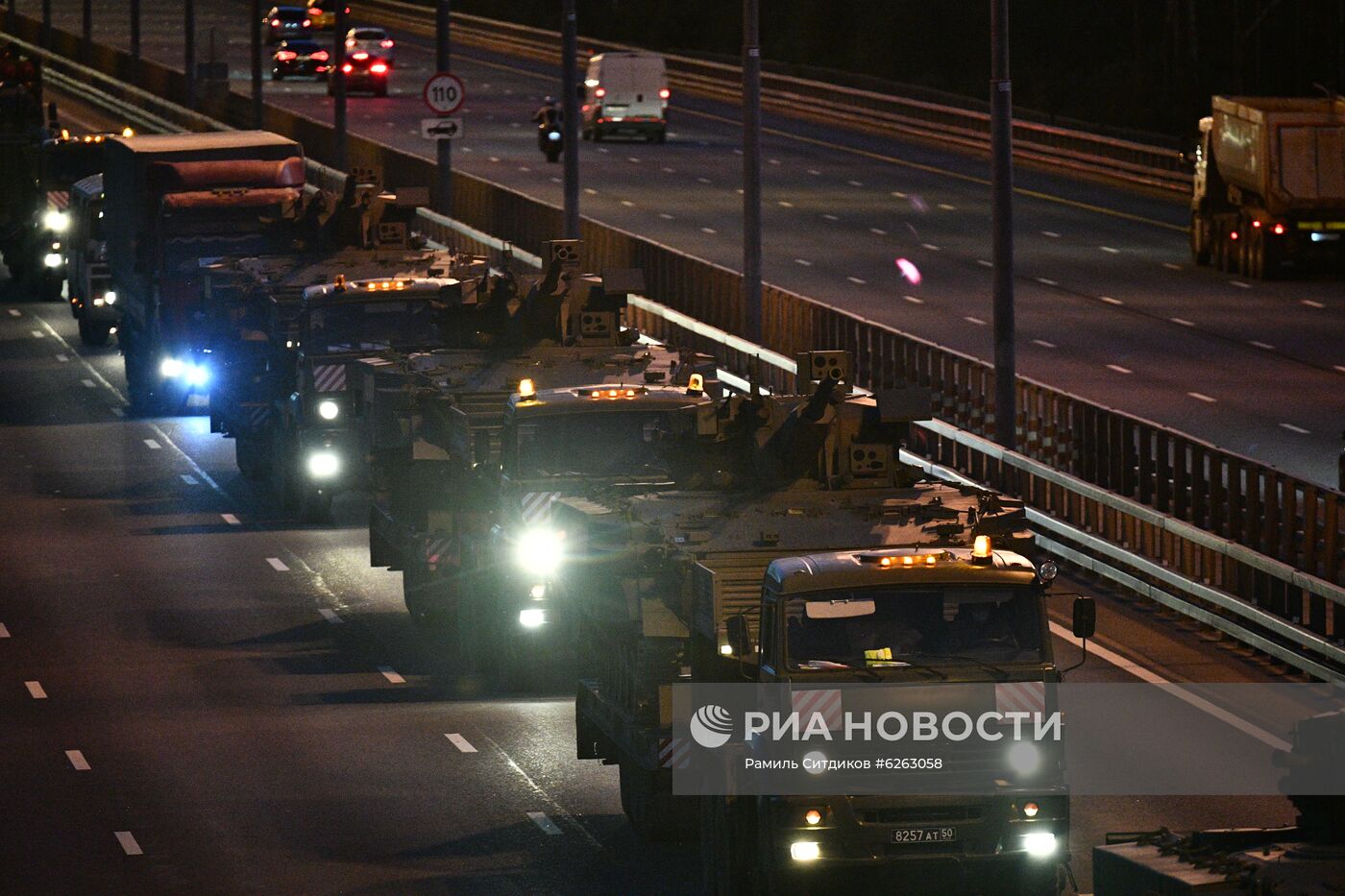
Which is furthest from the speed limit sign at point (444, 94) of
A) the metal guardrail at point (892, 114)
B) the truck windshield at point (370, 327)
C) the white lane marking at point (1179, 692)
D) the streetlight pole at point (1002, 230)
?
the white lane marking at point (1179, 692)

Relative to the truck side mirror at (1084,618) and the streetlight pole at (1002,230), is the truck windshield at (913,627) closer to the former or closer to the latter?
the truck side mirror at (1084,618)

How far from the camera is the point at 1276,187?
54.3 metres

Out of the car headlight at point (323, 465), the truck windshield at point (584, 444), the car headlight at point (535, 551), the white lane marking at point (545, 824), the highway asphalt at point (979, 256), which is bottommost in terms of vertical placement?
the highway asphalt at point (979, 256)

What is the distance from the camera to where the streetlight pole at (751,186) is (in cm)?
3772

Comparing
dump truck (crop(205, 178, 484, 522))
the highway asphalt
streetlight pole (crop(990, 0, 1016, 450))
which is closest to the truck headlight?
streetlight pole (crop(990, 0, 1016, 450))

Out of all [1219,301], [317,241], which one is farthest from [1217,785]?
[1219,301]

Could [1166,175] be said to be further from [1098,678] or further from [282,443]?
[1098,678]

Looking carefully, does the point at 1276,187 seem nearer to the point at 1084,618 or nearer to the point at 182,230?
the point at 182,230

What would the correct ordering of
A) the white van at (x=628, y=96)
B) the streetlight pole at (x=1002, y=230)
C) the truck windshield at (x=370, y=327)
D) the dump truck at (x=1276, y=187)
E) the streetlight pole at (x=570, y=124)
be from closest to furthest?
the streetlight pole at (x=1002, y=230) → the truck windshield at (x=370, y=327) → the streetlight pole at (x=570, y=124) → the dump truck at (x=1276, y=187) → the white van at (x=628, y=96)

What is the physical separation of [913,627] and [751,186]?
2354 cm

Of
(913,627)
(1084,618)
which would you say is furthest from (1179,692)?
(913,627)

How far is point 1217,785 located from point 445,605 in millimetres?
8678

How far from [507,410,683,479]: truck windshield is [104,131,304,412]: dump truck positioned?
50.3ft

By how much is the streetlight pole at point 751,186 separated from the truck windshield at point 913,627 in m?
22.7
